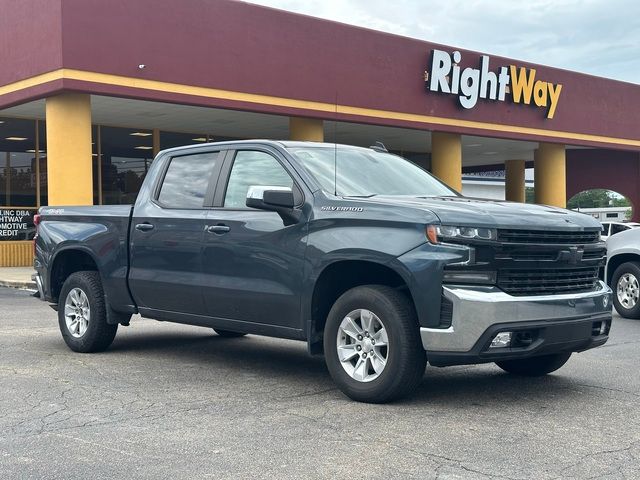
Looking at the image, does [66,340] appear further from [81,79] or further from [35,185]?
[35,185]

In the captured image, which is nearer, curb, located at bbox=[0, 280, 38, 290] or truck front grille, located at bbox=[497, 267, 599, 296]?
truck front grille, located at bbox=[497, 267, 599, 296]

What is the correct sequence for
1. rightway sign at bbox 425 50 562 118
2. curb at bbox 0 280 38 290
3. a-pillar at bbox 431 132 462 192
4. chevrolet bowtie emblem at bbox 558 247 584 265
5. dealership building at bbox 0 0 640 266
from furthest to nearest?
a-pillar at bbox 431 132 462 192, rightway sign at bbox 425 50 562 118, dealership building at bbox 0 0 640 266, curb at bbox 0 280 38 290, chevrolet bowtie emblem at bbox 558 247 584 265

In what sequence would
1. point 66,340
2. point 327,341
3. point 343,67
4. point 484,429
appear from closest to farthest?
point 484,429, point 327,341, point 66,340, point 343,67

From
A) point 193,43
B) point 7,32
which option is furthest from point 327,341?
point 7,32

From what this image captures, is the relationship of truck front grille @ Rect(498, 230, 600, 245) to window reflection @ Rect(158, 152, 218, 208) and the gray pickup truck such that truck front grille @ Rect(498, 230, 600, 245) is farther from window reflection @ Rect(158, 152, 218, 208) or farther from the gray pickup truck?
window reflection @ Rect(158, 152, 218, 208)

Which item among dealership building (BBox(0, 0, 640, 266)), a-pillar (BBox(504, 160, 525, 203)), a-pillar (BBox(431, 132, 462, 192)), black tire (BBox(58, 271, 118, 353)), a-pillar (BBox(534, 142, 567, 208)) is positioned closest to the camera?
black tire (BBox(58, 271, 118, 353))

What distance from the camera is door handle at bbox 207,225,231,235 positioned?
7.13 m

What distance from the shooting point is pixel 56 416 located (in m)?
5.85

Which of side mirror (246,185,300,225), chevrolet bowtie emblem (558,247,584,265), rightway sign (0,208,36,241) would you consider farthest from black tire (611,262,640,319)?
rightway sign (0,208,36,241)

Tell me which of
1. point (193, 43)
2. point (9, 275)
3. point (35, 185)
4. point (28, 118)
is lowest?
point (9, 275)

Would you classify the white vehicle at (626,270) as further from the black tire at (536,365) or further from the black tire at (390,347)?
the black tire at (390,347)

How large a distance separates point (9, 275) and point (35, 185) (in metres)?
4.99

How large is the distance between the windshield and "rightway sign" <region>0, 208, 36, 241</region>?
57.6ft

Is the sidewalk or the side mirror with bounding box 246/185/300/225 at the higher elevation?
the side mirror with bounding box 246/185/300/225
